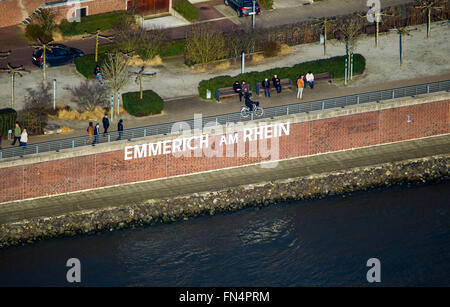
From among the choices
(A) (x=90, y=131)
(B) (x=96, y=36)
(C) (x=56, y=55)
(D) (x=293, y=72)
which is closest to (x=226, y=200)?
(A) (x=90, y=131)

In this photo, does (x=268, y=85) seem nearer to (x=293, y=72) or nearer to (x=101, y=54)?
(x=293, y=72)

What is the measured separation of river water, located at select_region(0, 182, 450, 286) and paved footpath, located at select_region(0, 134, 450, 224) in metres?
1.57

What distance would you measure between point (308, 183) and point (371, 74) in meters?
8.73

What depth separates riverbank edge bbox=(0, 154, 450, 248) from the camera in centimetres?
4922

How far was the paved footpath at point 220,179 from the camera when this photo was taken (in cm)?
4984

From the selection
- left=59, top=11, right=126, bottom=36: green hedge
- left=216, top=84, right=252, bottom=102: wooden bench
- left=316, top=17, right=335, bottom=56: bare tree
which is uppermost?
left=59, top=11, right=126, bottom=36: green hedge

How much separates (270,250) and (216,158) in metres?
6.51

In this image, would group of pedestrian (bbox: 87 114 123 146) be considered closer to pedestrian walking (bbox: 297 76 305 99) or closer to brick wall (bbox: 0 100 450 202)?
brick wall (bbox: 0 100 450 202)

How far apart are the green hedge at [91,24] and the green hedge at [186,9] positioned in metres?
3.50

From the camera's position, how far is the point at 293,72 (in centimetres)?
5709

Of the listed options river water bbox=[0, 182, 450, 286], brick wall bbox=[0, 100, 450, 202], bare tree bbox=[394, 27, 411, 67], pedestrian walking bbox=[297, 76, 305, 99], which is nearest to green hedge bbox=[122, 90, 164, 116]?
brick wall bbox=[0, 100, 450, 202]

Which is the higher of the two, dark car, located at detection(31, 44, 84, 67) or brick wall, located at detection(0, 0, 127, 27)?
brick wall, located at detection(0, 0, 127, 27)

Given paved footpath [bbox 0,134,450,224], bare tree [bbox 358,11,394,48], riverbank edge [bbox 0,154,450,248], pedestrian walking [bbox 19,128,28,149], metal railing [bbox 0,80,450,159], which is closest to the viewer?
riverbank edge [bbox 0,154,450,248]

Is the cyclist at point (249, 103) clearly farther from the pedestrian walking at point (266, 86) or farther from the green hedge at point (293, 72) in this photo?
the green hedge at point (293, 72)
